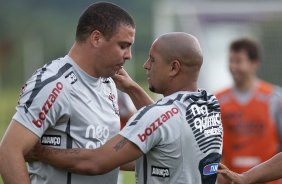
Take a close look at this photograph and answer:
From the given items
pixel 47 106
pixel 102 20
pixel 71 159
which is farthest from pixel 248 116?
pixel 47 106

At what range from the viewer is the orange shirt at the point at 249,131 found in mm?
10117

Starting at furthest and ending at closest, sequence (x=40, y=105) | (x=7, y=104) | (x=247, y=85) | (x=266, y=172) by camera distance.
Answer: (x=7, y=104), (x=247, y=85), (x=266, y=172), (x=40, y=105)

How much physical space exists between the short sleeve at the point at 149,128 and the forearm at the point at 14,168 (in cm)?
66

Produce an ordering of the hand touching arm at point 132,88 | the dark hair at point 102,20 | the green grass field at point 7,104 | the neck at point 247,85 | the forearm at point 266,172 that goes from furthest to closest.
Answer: the green grass field at point 7,104
the neck at point 247,85
the hand touching arm at point 132,88
the forearm at point 266,172
the dark hair at point 102,20

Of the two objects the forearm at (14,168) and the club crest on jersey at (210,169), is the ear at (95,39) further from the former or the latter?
the club crest on jersey at (210,169)

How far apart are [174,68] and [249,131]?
→ 463 centimetres

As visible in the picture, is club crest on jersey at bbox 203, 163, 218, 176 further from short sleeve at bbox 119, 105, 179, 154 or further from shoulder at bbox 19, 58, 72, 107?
shoulder at bbox 19, 58, 72, 107

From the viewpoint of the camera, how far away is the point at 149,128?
5574 mm

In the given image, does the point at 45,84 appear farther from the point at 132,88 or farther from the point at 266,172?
the point at 266,172

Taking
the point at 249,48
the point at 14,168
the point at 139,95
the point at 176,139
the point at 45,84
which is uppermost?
the point at 249,48

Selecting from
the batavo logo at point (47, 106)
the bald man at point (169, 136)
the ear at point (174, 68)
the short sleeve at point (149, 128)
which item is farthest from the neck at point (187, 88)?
the batavo logo at point (47, 106)

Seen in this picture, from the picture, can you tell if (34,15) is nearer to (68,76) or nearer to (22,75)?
(22,75)

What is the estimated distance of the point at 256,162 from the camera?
10109 mm

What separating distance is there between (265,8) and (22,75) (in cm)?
2195
